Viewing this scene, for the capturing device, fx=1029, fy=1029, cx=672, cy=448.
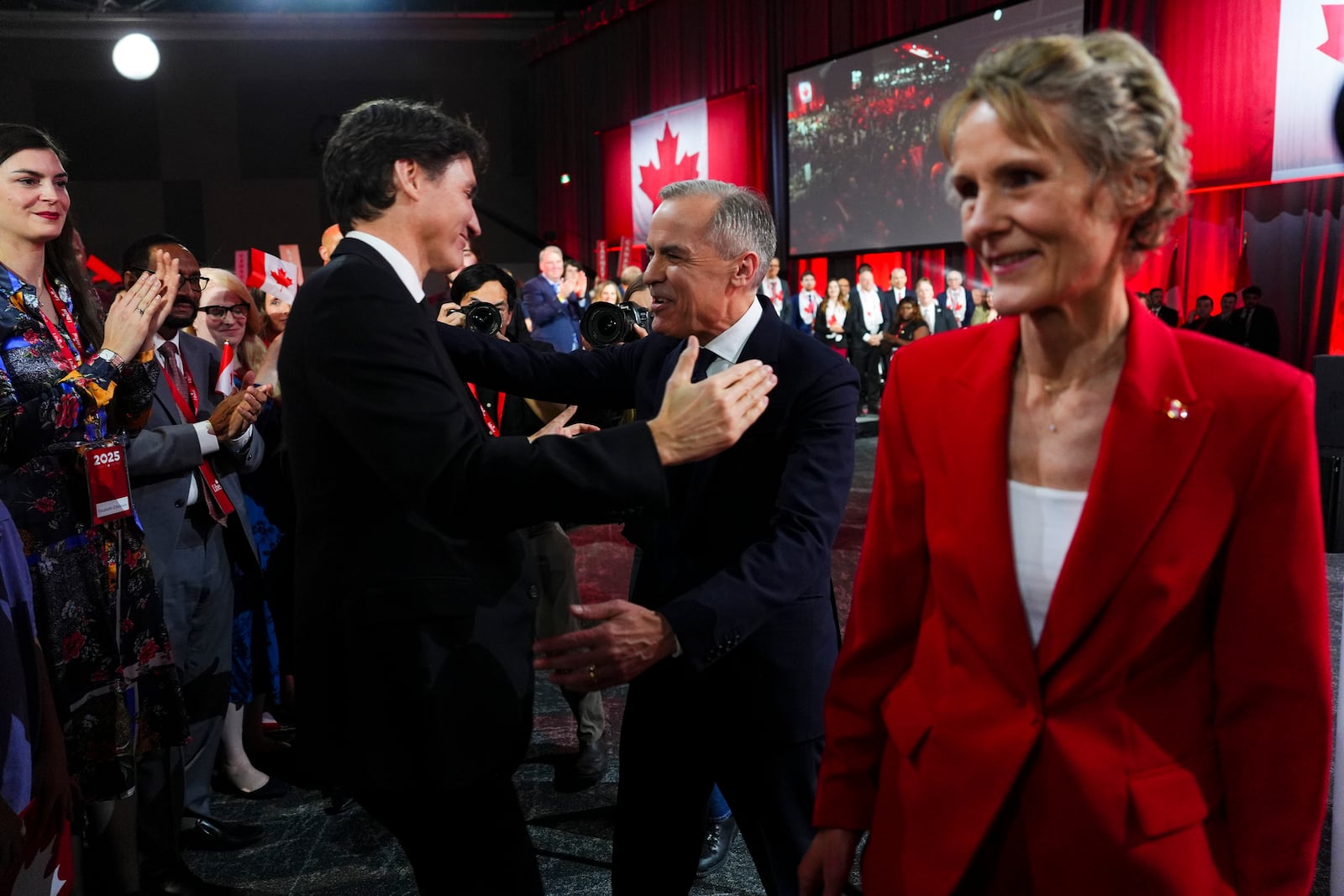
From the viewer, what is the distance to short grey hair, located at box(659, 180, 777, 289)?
5.97ft

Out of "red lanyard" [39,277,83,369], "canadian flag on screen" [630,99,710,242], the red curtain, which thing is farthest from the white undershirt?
"canadian flag on screen" [630,99,710,242]

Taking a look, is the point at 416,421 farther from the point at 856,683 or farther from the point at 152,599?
the point at 152,599

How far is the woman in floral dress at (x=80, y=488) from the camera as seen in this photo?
1951 mm

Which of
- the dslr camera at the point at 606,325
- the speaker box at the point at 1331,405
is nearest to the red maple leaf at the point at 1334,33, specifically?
the speaker box at the point at 1331,405

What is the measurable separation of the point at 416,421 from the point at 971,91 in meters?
0.72

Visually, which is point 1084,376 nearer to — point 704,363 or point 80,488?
point 704,363

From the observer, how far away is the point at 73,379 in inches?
78.3

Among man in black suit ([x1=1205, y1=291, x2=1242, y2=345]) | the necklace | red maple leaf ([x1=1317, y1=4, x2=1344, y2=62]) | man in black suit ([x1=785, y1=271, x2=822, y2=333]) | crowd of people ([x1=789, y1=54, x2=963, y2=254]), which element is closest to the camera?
the necklace

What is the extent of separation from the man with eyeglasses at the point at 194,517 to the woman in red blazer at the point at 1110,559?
200 centimetres

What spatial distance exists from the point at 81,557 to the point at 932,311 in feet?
36.3

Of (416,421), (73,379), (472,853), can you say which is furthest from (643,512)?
(73,379)

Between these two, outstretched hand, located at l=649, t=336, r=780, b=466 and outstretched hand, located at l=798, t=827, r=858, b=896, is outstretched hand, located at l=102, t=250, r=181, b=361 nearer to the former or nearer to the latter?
outstretched hand, located at l=649, t=336, r=780, b=466

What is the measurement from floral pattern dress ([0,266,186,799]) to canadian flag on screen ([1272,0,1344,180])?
905cm

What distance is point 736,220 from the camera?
6.03 feet
